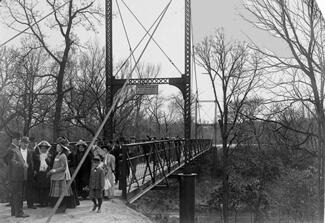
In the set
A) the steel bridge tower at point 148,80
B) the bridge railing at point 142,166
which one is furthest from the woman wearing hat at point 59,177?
the steel bridge tower at point 148,80

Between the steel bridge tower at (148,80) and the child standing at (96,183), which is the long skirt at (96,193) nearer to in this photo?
the child standing at (96,183)

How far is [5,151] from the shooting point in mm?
5922

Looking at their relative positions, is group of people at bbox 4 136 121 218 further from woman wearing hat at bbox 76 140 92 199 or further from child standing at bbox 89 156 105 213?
woman wearing hat at bbox 76 140 92 199

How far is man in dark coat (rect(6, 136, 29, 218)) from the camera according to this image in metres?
5.33

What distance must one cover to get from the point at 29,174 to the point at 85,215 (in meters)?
1.07

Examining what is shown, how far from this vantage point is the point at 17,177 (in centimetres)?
542

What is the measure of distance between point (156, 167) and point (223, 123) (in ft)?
31.9

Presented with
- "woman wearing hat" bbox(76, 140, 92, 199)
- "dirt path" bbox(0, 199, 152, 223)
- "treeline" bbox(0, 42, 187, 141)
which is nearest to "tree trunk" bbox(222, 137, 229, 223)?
"treeline" bbox(0, 42, 187, 141)

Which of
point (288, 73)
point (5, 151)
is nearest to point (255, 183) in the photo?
point (288, 73)

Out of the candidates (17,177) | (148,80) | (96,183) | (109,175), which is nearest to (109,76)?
(148,80)

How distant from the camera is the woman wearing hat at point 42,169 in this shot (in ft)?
19.1

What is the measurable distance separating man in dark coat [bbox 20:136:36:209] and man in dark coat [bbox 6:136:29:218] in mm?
126

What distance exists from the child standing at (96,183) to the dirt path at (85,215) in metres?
0.19

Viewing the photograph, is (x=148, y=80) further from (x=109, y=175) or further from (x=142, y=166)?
(x=109, y=175)
